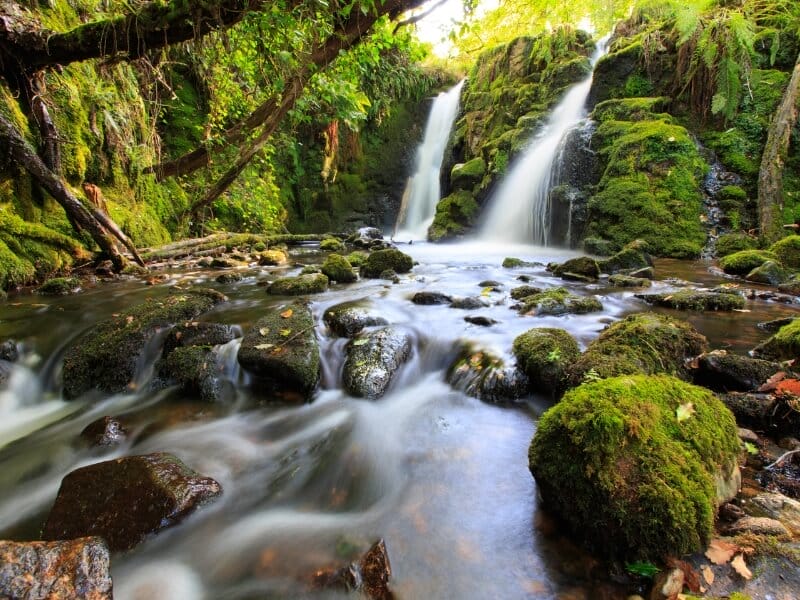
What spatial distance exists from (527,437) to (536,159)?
12.2 metres

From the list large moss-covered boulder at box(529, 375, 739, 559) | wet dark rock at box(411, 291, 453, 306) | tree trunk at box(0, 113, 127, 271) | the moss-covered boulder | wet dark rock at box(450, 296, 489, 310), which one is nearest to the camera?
large moss-covered boulder at box(529, 375, 739, 559)

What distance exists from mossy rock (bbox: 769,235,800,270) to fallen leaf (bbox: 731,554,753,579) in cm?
734

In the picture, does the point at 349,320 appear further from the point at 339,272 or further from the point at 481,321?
the point at 339,272

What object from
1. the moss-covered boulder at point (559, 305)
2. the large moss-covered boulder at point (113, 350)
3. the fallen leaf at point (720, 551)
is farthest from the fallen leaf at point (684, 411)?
the large moss-covered boulder at point (113, 350)

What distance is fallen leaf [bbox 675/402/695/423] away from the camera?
1854 mm

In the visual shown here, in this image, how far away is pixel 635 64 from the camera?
39.9ft

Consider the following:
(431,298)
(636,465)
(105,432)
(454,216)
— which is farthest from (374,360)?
(454,216)

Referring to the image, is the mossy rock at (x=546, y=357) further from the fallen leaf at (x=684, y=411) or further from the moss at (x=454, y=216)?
the moss at (x=454, y=216)

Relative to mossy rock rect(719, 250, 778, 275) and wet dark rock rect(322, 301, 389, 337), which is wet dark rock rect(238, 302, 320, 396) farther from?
mossy rock rect(719, 250, 778, 275)

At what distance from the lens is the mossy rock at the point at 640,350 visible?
107 inches

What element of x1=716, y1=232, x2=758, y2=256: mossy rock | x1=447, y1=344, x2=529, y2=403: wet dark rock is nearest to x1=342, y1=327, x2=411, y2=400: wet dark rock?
x1=447, y1=344, x2=529, y2=403: wet dark rock

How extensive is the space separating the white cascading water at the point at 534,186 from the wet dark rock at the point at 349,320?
864cm

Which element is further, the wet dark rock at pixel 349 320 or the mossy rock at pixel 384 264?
the mossy rock at pixel 384 264

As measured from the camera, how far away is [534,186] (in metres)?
12.4
